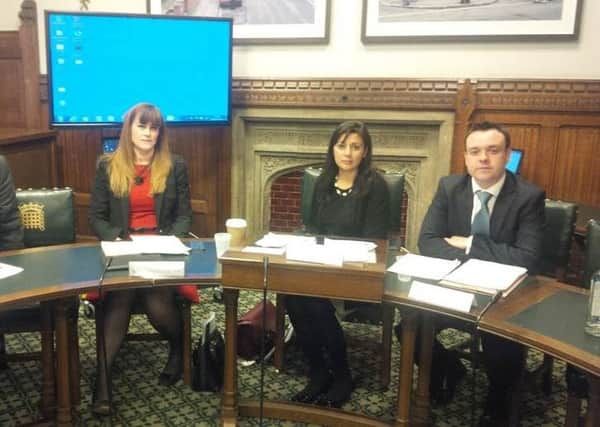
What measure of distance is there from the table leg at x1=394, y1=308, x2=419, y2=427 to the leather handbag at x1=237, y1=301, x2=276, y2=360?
807 millimetres

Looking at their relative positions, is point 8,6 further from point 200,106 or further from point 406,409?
point 406,409

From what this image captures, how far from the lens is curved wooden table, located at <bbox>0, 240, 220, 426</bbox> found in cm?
181

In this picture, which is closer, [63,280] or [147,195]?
[63,280]

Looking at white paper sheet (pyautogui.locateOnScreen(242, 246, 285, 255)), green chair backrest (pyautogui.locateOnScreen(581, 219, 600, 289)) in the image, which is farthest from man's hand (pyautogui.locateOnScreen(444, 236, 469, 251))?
white paper sheet (pyautogui.locateOnScreen(242, 246, 285, 255))

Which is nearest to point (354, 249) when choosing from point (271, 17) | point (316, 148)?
point (316, 148)

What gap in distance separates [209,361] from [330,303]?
560 millimetres

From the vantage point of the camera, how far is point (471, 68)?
11.4ft

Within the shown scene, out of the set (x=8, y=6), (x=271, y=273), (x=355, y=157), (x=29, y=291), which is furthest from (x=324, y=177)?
(x=8, y=6)

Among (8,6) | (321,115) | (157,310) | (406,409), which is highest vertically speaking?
(8,6)

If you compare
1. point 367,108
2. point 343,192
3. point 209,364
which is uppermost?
point 367,108

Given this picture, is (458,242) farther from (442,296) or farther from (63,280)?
(63,280)

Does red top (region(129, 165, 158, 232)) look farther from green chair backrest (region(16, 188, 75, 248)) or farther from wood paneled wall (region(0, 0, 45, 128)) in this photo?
wood paneled wall (region(0, 0, 45, 128))

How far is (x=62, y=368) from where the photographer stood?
6.78 ft

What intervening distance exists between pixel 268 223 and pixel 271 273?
7.39 ft
